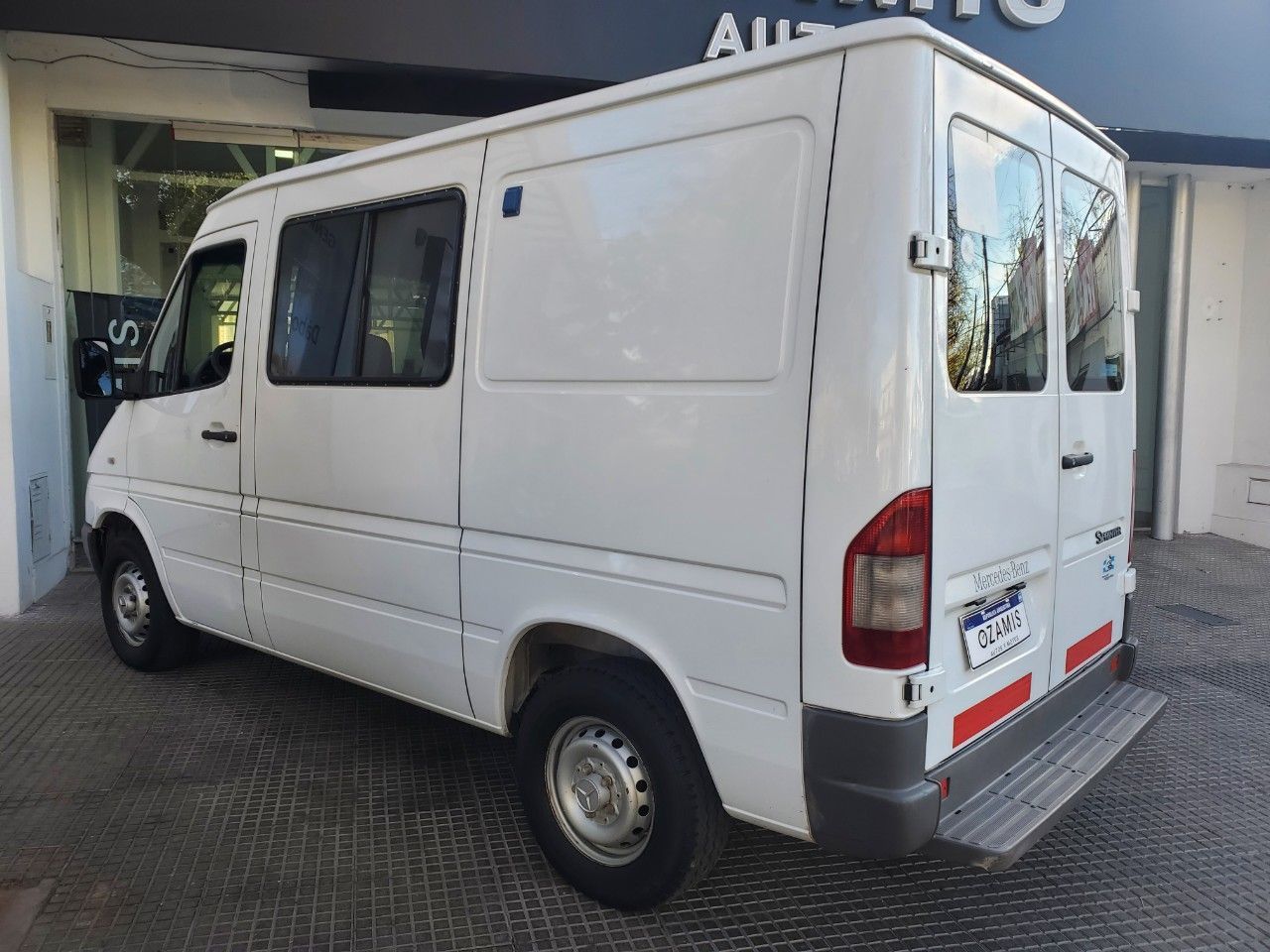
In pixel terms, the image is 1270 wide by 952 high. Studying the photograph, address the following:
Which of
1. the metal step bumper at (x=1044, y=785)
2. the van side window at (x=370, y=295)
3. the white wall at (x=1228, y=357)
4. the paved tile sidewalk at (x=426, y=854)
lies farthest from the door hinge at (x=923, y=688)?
the white wall at (x=1228, y=357)

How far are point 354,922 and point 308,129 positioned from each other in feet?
21.3

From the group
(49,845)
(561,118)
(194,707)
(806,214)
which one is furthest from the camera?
(194,707)

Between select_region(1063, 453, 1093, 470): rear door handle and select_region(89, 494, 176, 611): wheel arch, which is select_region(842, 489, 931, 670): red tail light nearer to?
select_region(1063, 453, 1093, 470): rear door handle

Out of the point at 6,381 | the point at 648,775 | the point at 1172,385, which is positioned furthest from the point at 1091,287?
the point at 1172,385

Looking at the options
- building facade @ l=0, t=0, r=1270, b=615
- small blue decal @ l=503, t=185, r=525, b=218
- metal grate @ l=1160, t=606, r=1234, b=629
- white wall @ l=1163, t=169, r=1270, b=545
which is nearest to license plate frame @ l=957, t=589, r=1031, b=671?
small blue decal @ l=503, t=185, r=525, b=218

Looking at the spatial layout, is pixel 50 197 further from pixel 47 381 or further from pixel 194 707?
pixel 194 707

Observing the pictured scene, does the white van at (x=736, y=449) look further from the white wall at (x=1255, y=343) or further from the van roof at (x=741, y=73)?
the white wall at (x=1255, y=343)

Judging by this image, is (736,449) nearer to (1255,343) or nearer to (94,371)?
(94,371)

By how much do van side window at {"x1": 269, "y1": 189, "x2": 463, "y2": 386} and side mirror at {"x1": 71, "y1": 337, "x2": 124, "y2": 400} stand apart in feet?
4.54

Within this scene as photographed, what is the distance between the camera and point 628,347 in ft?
8.96

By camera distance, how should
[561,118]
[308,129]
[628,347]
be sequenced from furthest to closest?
1. [308,129]
2. [561,118]
3. [628,347]

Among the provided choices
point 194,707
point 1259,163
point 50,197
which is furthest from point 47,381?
point 1259,163

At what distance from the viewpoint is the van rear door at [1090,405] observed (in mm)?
3020

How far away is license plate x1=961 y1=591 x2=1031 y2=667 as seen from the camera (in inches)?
100.0
